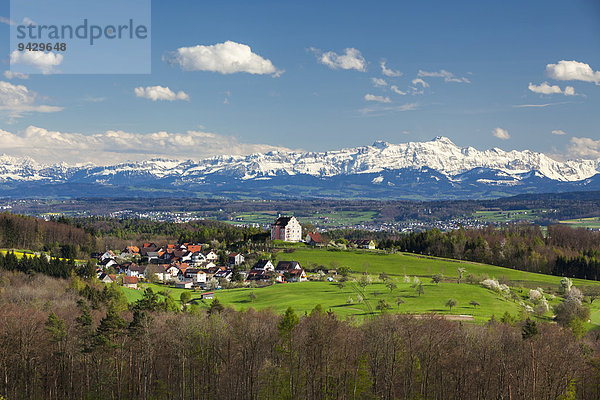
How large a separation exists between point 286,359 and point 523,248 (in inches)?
4191

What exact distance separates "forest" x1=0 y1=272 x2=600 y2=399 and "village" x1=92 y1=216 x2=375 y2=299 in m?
42.8

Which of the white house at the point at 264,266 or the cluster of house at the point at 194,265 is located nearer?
the cluster of house at the point at 194,265

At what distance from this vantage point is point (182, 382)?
50062mm

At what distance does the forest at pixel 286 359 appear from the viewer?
148ft

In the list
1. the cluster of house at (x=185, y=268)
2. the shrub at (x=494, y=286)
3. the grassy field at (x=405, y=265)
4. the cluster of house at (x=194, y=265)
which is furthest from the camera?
the cluster of house at (x=194, y=265)

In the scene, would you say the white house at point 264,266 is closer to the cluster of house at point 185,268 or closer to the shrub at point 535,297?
the cluster of house at point 185,268

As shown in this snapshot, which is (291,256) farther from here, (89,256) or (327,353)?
(327,353)

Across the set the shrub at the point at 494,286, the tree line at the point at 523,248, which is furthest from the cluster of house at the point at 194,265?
the shrub at the point at 494,286

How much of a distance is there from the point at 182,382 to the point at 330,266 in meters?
75.8

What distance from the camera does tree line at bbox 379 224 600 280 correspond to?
5044 inches

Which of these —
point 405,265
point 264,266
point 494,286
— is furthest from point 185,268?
point 494,286

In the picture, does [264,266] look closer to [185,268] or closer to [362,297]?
[185,268]

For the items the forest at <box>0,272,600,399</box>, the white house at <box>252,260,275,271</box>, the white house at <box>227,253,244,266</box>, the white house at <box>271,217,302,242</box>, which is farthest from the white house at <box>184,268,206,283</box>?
the forest at <box>0,272,600,399</box>

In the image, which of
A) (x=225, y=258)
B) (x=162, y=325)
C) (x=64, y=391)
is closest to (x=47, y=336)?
(x=64, y=391)
